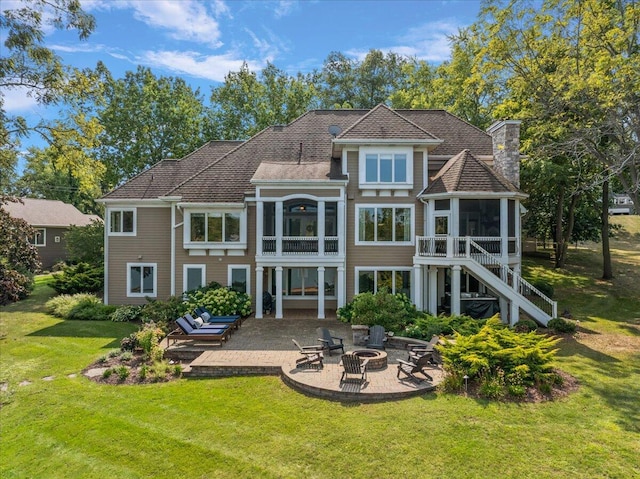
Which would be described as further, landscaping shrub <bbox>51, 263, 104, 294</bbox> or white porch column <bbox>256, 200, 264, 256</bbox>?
landscaping shrub <bbox>51, 263, 104, 294</bbox>

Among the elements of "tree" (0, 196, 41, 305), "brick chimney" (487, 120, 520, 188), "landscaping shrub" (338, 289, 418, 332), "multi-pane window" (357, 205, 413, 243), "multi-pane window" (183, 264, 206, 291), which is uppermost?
"brick chimney" (487, 120, 520, 188)

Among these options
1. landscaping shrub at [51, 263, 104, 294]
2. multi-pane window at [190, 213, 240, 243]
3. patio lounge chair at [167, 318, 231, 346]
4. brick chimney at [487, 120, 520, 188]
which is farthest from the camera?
landscaping shrub at [51, 263, 104, 294]

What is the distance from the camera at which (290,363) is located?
11.2 m

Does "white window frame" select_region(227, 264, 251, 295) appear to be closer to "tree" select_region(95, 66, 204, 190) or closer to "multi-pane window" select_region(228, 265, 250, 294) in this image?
"multi-pane window" select_region(228, 265, 250, 294)

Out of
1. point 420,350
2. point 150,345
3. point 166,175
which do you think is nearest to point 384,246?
point 420,350

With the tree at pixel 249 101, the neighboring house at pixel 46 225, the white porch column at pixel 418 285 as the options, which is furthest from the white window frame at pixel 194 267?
the neighboring house at pixel 46 225

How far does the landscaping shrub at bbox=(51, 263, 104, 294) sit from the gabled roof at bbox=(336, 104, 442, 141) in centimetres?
1742

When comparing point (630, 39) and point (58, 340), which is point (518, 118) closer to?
point (630, 39)

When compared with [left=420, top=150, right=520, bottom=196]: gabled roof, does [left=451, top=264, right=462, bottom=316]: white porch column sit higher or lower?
lower

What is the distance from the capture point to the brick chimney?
17.4m

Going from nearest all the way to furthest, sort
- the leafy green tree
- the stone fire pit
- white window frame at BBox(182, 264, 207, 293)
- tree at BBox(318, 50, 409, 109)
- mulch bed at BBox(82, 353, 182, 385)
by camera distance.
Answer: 1. mulch bed at BBox(82, 353, 182, 385)
2. the stone fire pit
3. white window frame at BBox(182, 264, 207, 293)
4. the leafy green tree
5. tree at BBox(318, 50, 409, 109)

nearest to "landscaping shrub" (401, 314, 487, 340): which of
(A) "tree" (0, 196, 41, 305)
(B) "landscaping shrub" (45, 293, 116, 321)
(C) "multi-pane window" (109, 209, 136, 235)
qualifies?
(B) "landscaping shrub" (45, 293, 116, 321)

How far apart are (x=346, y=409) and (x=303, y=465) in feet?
7.22

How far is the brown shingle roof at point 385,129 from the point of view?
674 inches
